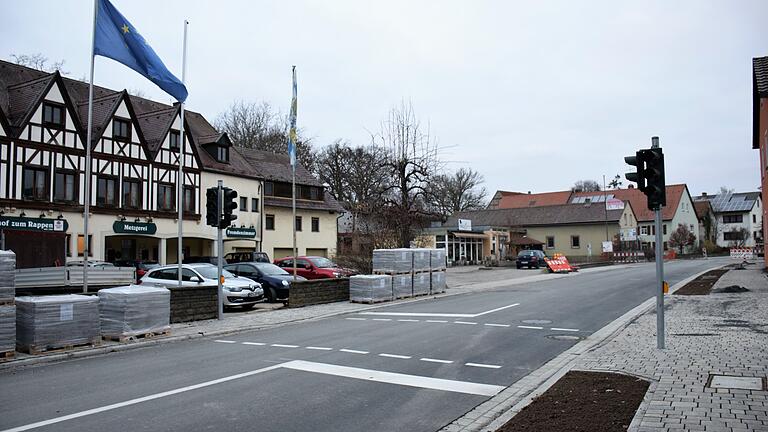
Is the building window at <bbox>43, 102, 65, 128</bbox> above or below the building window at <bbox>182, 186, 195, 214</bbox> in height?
above

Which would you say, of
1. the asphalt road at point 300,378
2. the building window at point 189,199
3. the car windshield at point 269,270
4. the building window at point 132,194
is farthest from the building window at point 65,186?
the asphalt road at point 300,378

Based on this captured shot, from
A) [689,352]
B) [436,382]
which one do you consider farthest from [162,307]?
[689,352]

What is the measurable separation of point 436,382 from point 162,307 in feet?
24.4

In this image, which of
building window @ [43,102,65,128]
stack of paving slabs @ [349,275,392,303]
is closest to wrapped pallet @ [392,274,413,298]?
stack of paving slabs @ [349,275,392,303]

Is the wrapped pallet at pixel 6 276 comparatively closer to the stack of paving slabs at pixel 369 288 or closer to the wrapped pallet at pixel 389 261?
the stack of paving slabs at pixel 369 288

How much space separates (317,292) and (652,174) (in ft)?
41.2

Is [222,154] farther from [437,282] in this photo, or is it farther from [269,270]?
[437,282]

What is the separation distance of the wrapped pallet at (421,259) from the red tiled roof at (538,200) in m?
70.8

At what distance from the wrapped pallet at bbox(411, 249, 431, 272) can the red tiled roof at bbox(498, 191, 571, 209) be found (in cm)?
7078

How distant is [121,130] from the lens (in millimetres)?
34375

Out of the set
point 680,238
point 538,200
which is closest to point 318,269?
point 680,238

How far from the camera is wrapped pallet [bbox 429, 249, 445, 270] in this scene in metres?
23.9

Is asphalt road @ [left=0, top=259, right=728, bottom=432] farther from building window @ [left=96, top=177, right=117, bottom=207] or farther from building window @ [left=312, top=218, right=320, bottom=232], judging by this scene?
building window @ [left=312, top=218, right=320, bottom=232]

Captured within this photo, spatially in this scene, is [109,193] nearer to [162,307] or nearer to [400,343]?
[162,307]
